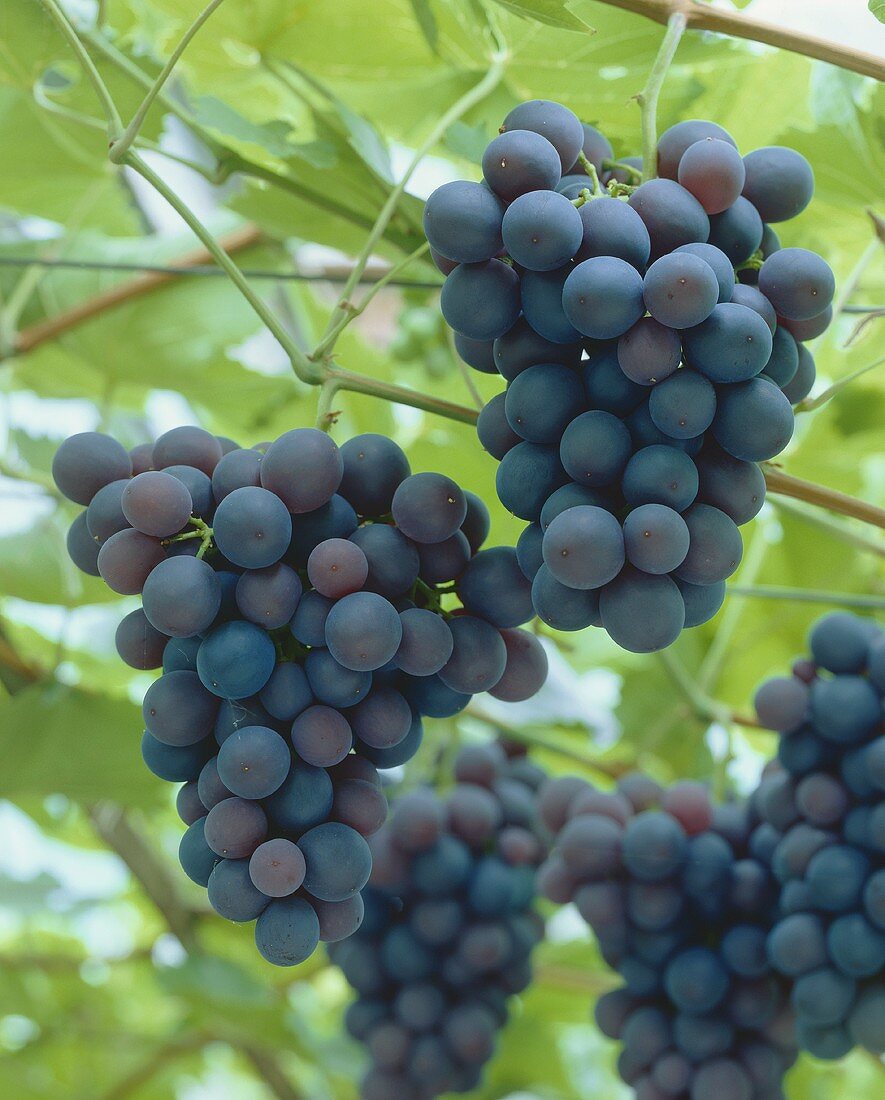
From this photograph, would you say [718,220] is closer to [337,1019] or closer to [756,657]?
[756,657]

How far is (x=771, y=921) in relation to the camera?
0.89m

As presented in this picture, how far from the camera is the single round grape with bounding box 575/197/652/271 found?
0.52 m

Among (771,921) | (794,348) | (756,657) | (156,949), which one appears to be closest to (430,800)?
(771,921)

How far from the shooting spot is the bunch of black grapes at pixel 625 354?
504 mm

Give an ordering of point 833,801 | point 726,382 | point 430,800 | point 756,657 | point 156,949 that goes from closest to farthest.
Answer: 1. point 726,382
2. point 833,801
3. point 430,800
4. point 756,657
5. point 156,949

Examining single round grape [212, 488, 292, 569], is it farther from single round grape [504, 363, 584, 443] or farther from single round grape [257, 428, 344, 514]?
single round grape [504, 363, 584, 443]

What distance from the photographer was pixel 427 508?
0.56m

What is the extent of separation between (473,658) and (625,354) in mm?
166

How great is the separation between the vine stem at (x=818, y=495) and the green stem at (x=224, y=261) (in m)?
0.25

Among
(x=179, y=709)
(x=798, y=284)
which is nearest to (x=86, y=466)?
(x=179, y=709)

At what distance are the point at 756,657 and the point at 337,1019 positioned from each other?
848mm

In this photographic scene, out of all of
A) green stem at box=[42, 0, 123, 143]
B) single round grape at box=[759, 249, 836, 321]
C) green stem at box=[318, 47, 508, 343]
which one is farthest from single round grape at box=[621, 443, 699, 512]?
green stem at box=[42, 0, 123, 143]

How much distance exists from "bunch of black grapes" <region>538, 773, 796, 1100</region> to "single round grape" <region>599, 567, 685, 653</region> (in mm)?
427

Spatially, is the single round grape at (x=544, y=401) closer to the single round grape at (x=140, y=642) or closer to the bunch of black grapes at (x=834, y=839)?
the single round grape at (x=140, y=642)
